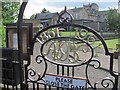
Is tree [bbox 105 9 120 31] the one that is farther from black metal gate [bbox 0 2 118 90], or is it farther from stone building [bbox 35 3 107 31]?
black metal gate [bbox 0 2 118 90]

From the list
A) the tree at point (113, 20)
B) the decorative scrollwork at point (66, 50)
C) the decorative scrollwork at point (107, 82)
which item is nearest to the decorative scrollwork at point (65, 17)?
the decorative scrollwork at point (66, 50)

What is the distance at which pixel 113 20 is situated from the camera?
153 centimetres

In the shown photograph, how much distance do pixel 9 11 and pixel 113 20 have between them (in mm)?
1379

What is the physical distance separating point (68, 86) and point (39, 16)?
0.76 meters

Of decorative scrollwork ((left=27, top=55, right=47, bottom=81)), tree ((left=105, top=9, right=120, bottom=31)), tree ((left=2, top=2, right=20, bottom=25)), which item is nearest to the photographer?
tree ((left=105, top=9, right=120, bottom=31))

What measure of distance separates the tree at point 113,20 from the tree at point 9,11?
3.36ft

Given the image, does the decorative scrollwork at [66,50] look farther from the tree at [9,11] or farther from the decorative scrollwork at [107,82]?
the tree at [9,11]

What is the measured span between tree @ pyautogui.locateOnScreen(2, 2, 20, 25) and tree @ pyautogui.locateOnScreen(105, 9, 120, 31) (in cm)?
102

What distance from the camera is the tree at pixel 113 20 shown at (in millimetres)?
1507

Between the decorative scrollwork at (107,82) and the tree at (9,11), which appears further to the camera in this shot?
the tree at (9,11)

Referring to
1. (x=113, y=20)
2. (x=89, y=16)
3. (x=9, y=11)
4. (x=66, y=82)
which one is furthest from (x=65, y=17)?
(x=9, y=11)

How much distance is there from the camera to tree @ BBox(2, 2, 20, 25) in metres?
2.08

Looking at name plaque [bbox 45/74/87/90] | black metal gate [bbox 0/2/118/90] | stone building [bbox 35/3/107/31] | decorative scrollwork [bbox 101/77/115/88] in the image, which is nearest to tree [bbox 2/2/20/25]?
black metal gate [bbox 0/2/118/90]

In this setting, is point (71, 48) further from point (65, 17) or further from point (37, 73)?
point (37, 73)
